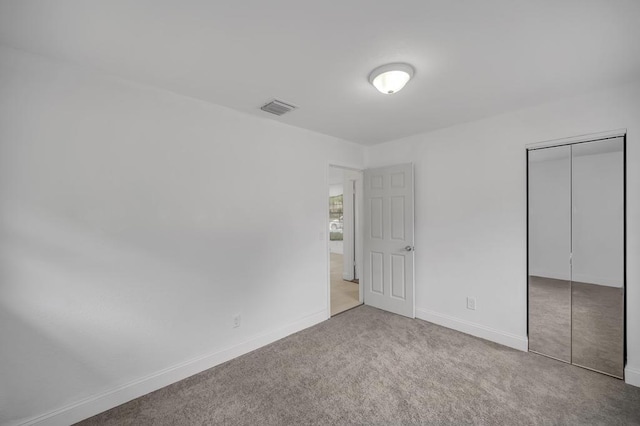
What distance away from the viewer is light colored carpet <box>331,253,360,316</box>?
12.8ft

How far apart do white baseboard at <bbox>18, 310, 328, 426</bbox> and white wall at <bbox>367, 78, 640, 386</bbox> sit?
2.12m

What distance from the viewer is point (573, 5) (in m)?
1.33

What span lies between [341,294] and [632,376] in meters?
3.23

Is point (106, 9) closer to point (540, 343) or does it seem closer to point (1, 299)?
point (1, 299)

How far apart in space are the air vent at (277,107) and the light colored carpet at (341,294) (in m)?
2.68

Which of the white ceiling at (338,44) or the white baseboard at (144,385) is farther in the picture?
the white baseboard at (144,385)

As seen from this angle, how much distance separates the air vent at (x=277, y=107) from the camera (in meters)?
2.45

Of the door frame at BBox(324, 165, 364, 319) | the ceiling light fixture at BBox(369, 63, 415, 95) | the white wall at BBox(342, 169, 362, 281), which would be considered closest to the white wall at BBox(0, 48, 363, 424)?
the door frame at BBox(324, 165, 364, 319)

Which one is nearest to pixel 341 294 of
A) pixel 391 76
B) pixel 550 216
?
pixel 550 216

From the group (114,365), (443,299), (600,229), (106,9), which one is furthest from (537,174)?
(114,365)

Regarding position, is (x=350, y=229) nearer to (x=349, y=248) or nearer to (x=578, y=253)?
(x=349, y=248)

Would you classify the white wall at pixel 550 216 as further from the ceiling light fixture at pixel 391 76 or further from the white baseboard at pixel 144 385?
the white baseboard at pixel 144 385

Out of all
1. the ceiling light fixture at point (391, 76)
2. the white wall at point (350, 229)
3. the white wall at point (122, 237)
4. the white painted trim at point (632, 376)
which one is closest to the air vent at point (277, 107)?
the white wall at point (122, 237)

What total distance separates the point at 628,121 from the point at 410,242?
7.25ft
